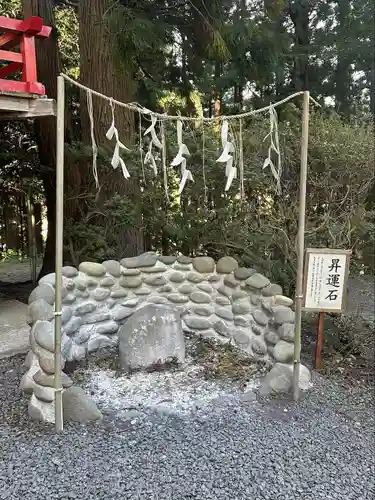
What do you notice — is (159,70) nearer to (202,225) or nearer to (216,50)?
(216,50)

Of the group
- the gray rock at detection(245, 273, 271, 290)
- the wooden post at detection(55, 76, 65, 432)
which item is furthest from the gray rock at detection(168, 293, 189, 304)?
the wooden post at detection(55, 76, 65, 432)

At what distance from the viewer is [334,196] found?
182 inches

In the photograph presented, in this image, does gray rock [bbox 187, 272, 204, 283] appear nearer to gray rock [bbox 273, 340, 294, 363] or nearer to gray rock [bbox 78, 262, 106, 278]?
gray rock [bbox 78, 262, 106, 278]

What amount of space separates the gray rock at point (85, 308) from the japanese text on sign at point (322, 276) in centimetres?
177

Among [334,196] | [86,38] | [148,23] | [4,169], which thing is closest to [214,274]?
[334,196]

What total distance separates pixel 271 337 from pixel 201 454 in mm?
1335

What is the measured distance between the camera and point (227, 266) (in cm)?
420

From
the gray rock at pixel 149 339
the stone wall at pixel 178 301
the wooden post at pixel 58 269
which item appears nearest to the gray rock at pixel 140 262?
the stone wall at pixel 178 301

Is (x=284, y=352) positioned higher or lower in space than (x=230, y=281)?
lower

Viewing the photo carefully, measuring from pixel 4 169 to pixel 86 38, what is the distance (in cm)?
215

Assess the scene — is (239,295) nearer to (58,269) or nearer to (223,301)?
(223,301)

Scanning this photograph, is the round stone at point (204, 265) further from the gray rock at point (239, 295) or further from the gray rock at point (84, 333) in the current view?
the gray rock at point (84, 333)

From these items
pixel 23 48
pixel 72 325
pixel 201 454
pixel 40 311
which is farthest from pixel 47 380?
pixel 23 48

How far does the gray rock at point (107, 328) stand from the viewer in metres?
4.09
